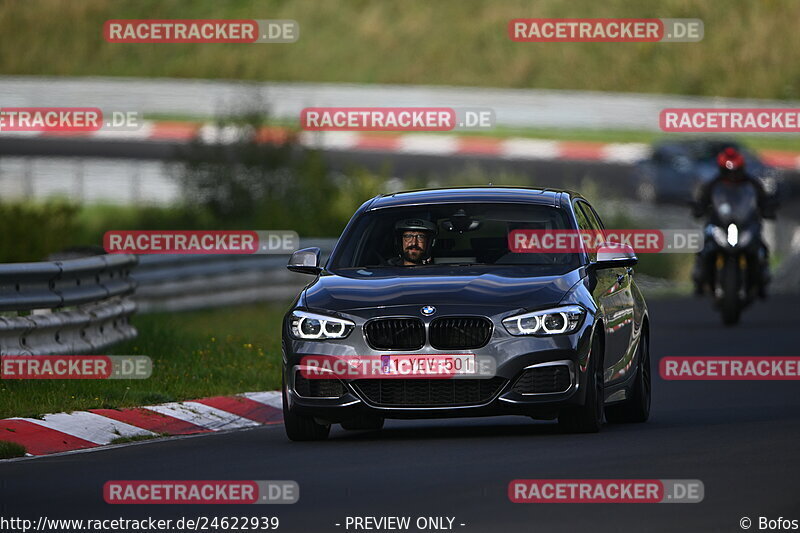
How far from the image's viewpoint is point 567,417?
42.3 ft

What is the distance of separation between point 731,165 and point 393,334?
39.2ft

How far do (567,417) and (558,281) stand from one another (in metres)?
0.81

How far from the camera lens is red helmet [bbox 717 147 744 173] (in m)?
23.6

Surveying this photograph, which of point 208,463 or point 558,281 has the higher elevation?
point 558,281

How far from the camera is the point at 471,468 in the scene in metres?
11.2

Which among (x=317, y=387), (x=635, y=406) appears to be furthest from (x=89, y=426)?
(x=635, y=406)

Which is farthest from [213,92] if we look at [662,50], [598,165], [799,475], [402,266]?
[799,475]

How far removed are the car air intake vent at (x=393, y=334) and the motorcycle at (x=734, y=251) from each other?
11191 mm

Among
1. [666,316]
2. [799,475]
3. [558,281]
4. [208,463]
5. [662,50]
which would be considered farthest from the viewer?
[662,50]

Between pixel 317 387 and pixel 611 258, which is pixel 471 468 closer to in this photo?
pixel 317 387

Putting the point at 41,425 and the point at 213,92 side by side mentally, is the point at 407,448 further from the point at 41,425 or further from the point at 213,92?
the point at 213,92

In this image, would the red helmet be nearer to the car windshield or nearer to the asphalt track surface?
the asphalt track surface

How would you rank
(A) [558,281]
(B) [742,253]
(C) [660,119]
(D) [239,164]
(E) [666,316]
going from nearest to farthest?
(A) [558,281], (B) [742,253], (E) [666,316], (D) [239,164], (C) [660,119]

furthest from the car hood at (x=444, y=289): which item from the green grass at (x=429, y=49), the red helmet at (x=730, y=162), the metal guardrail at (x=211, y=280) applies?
the green grass at (x=429, y=49)
